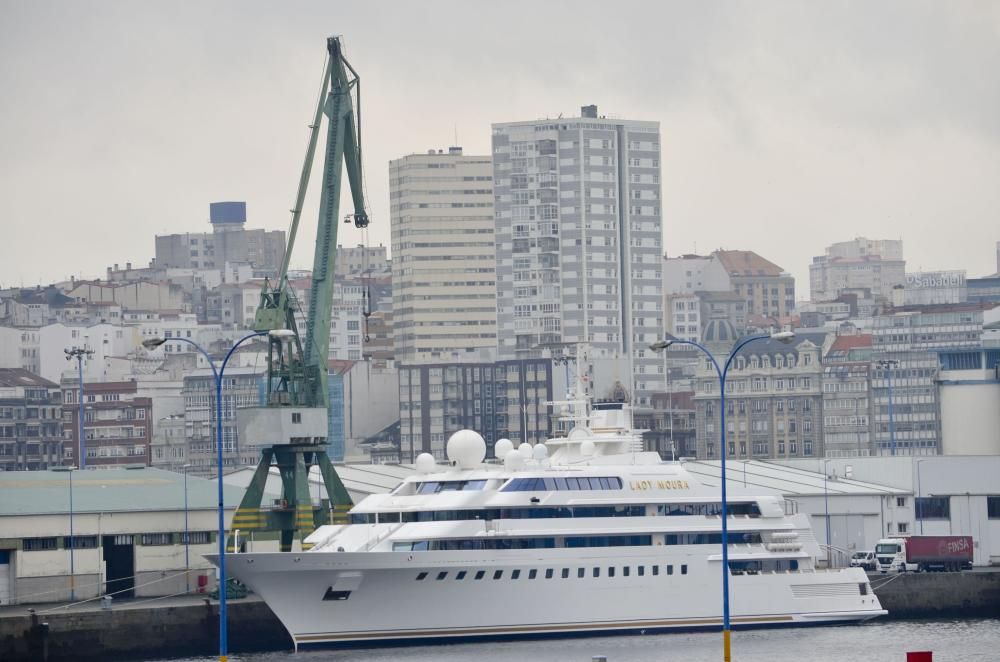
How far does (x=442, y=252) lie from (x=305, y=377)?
12286cm

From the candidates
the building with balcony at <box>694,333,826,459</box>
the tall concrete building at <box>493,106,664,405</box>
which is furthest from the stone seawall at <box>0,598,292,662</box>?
the tall concrete building at <box>493,106,664,405</box>

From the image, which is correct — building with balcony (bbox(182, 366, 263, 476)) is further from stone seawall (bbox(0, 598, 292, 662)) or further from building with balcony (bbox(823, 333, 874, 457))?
stone seawall (bbox(0, 598, 292, 662))

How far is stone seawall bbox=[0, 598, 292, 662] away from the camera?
61438 millimetres

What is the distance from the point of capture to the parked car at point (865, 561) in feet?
251

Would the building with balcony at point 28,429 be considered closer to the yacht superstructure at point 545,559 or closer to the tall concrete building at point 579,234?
the tall concrete building at point 579,234

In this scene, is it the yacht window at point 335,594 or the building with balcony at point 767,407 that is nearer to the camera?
the yacht window at point 335,594

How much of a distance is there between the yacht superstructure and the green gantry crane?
16.4ft

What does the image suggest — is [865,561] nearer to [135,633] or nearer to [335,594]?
[335,594]

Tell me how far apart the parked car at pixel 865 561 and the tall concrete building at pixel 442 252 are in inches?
4434

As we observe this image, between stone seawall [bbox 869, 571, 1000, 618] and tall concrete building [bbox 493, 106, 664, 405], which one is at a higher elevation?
tall concrete building [bbox 493, 106, 664, 405]

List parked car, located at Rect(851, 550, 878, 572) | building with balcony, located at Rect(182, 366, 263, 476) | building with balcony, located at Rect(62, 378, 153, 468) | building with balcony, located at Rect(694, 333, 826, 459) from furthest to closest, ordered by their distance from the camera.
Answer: building with balcony, located at Rect(182, 366, 263, 476) → building with balcony, located at Rect(62, 378, 153, 468) → building with balcony, located at Rect(694, 333, 826, 459) → parked car, located at Rect(851, 550, 878, 572)

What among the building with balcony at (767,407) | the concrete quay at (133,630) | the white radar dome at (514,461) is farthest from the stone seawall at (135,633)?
the building with balcony at (767,407)

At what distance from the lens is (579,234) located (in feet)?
575

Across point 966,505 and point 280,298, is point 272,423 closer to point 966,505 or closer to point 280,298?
point 280,298
